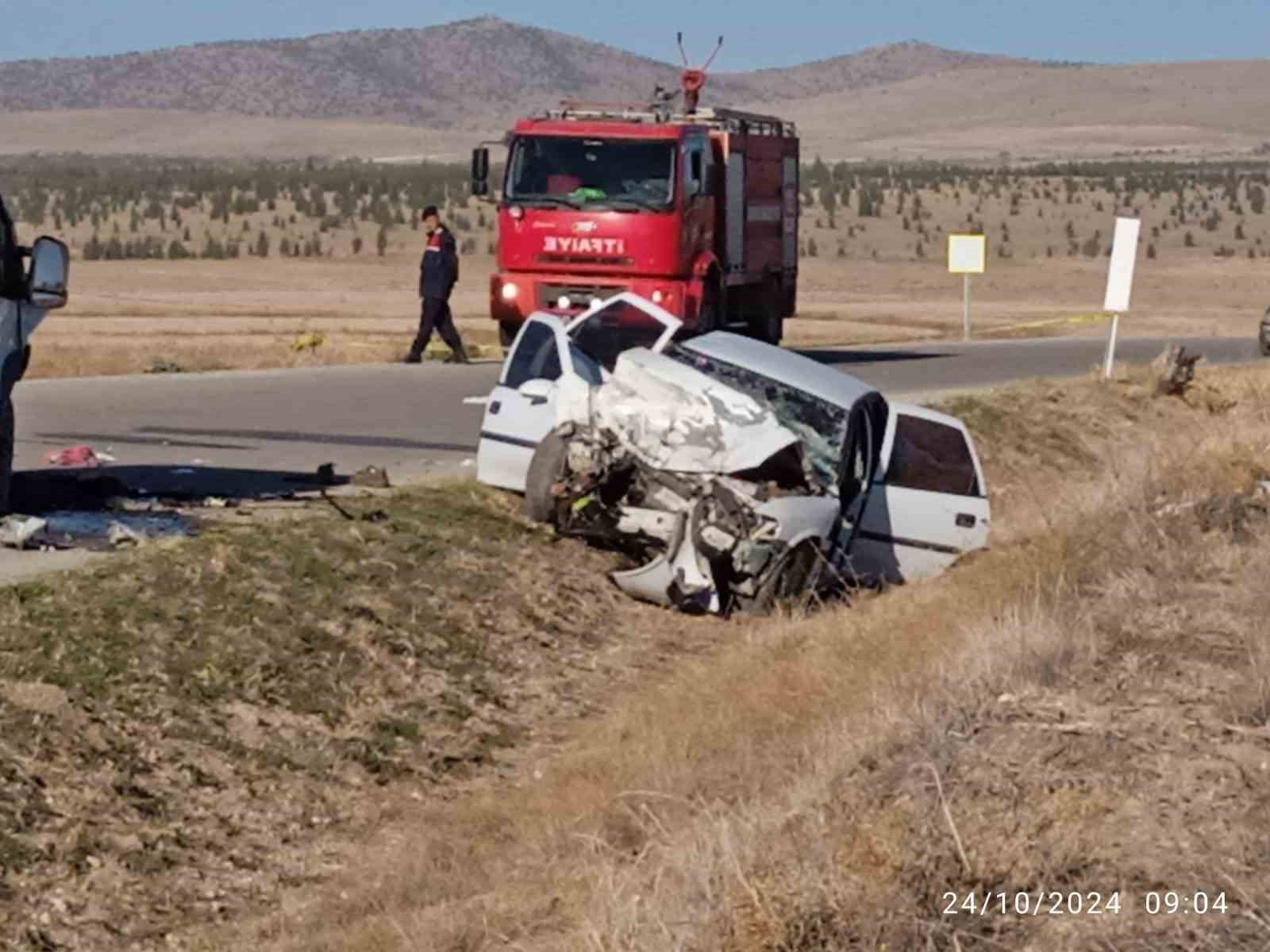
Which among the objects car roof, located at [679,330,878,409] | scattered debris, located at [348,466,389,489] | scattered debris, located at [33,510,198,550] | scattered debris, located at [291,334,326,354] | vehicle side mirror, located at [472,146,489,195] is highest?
vehicle side mirror, located at [472,146,489,195]

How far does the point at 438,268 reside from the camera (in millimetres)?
28453

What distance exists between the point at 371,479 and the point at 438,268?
11007 mm

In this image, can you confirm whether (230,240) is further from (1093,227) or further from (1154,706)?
(1154,706)

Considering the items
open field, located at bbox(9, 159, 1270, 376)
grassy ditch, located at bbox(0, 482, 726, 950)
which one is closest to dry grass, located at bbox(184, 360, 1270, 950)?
grassy ditch, located at bbox(0, 482, 726, 950)

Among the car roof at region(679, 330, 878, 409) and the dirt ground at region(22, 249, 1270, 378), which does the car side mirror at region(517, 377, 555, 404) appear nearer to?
the car roof at region(679, 330, 878, 409)

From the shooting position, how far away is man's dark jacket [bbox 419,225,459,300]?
28.4 meters

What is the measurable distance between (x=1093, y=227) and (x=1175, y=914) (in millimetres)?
75221

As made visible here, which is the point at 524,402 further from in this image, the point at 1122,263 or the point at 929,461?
the point at 1122,263

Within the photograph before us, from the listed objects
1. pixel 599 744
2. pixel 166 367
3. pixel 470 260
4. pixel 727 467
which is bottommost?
pixel 470 260

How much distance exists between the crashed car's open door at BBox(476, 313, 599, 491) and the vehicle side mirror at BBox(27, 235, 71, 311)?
430 cm

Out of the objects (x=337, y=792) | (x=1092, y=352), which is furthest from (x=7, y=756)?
(x=1092, y=352)

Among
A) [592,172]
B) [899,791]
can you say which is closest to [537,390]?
[899,791]

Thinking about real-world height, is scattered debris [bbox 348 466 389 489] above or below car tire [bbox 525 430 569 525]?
below

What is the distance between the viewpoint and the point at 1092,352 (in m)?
37.2
